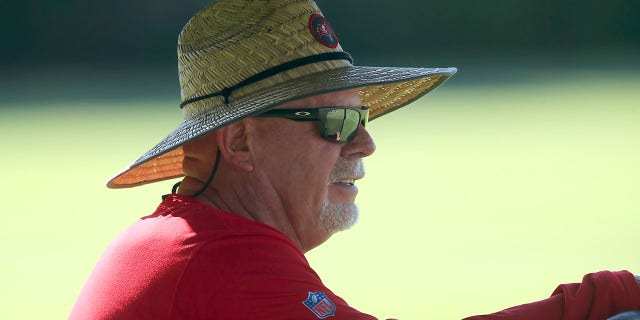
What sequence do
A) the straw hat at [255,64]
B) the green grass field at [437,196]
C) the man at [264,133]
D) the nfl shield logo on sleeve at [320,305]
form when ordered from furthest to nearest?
the green grass field at [437,196] → the straw hat at [255,64] → the man at [264,133] → the nfl shield logo on sleeve at [320,305]

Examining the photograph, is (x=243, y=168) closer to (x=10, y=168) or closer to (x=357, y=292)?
(x=357, y=292)

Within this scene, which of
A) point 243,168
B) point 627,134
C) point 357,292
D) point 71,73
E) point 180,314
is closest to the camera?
point 180,314

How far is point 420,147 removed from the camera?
5.51 meters

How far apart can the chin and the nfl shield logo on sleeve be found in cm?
35

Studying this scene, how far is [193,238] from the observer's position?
1671 mm

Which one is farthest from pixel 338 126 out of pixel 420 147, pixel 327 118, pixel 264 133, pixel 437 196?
pixel 420 147

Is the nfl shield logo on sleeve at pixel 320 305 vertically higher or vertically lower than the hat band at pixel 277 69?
lower

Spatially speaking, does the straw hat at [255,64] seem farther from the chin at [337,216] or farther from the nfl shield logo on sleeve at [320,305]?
the nfl shield logo on sleeve at [320,305]

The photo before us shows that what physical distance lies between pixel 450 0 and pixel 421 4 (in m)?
0.21

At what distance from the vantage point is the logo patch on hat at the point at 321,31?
1987mm

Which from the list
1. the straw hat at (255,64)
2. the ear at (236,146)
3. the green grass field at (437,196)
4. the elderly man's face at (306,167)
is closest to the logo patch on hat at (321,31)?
the straw hat at (255,64)

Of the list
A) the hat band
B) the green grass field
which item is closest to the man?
the hat band

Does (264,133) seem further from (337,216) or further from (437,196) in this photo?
(437,196)

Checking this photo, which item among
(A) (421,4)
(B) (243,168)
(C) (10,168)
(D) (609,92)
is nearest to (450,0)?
(A) (421,4)
